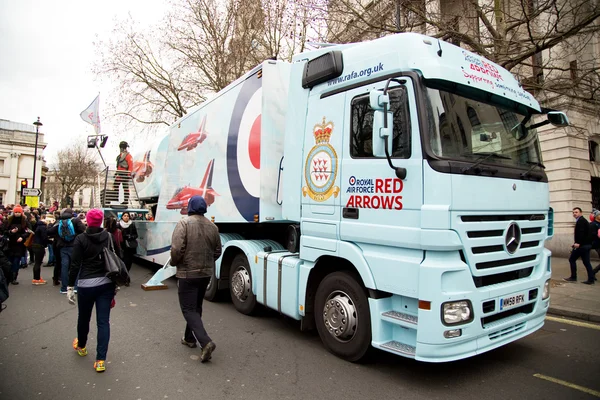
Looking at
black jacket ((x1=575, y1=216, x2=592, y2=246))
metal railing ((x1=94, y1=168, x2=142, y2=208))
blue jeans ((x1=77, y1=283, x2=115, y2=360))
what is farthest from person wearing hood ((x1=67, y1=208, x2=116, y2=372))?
black jacket ((x1=575, y1=216, x2=592, y2=246))

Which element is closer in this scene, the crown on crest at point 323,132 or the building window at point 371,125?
the building window at point 371,125

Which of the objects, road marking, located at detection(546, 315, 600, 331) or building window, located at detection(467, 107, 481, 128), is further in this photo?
road marking, located at detection(546, 315, 600, 331)

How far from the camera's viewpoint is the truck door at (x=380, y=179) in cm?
370

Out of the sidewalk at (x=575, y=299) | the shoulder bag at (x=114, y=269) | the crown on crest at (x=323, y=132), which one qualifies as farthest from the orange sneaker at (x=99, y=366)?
the sidewalk at (x=575, y=299)

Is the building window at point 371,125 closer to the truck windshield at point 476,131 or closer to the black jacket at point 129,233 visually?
the truck windshield at point 476,131

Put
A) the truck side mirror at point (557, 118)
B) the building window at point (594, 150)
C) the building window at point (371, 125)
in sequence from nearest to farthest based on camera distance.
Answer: the building window at point (371, 125) → the truck side mirror at point (557, 118) → the building window at point (594, 150)

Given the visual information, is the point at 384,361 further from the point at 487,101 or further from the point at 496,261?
the point at 487,101

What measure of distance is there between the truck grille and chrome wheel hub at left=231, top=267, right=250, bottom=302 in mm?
3543

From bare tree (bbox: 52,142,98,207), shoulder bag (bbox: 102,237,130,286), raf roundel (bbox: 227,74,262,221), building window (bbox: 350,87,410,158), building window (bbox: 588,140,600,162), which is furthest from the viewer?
bare tree (bbox: 52,142,98,207)

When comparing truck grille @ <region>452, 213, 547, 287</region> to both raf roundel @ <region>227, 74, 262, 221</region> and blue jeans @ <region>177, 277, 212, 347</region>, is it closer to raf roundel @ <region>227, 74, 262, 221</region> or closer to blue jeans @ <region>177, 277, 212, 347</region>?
blue jeans @ <region>177, 277, 212, 347</region>

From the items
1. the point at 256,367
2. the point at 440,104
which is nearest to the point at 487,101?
the point at 440,104

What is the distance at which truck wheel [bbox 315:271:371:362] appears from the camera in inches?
161

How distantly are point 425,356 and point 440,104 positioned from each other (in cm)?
232

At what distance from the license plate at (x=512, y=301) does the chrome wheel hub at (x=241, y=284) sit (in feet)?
11.8
